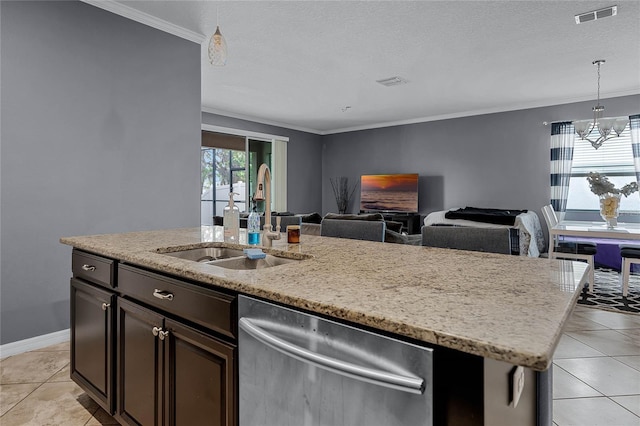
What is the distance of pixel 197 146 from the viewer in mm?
3602

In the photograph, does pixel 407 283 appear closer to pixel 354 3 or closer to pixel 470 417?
pixel 470 417

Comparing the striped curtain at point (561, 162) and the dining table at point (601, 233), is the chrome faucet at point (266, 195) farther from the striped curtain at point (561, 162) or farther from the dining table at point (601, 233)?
the striped curtain at point (561, 162)

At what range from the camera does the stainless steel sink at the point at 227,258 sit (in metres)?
1.62

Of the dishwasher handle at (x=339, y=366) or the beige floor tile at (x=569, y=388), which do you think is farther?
the beige floor tile at (x=569, y=388)

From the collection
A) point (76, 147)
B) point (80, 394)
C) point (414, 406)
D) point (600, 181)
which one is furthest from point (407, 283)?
point (600, 181)

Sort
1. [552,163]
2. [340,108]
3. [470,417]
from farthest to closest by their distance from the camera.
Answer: [340,108]
[552,163]
[470,417]

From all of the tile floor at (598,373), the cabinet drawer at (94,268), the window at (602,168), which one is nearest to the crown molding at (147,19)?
the cabinet drawer at (94,268)

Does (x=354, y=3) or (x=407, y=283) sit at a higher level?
(x=354, y=3)

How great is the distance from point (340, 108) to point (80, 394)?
543cm

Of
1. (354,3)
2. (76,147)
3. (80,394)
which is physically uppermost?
(354,3)

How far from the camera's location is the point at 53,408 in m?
1.94

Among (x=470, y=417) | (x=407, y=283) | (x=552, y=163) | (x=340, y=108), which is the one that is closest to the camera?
(x=470, y=417)

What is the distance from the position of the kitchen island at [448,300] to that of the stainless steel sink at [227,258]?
4 cm

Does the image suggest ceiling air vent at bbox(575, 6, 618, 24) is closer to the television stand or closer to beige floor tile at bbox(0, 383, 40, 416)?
the television stand
